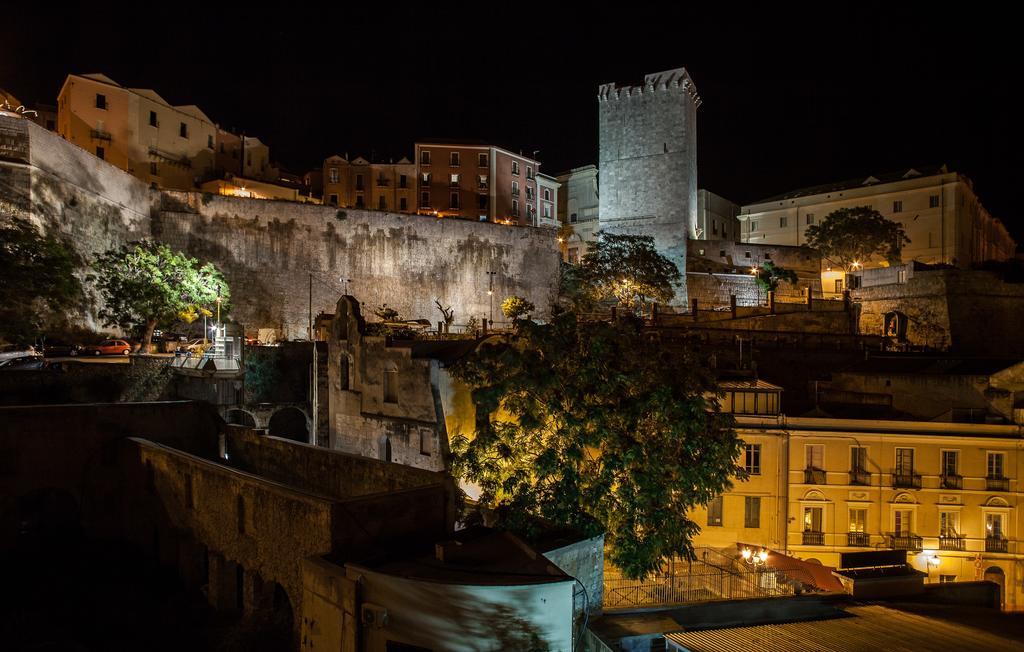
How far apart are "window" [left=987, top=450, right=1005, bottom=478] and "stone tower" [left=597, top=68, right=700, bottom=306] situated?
31570mm

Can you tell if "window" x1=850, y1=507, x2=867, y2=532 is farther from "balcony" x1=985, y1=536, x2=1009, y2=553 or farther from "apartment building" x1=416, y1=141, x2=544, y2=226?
"apartment building" x1=416, y1=141, x2=544, y2=226

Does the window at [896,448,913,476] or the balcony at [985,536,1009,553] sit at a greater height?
the window at [896,448,913,476]

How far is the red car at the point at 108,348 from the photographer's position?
2919cm

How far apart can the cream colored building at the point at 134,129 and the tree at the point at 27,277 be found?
64.1 ft

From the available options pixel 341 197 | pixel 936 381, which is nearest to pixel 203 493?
pixel 936 381

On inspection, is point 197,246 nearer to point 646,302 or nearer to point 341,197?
point 341,197

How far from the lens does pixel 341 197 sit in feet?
195

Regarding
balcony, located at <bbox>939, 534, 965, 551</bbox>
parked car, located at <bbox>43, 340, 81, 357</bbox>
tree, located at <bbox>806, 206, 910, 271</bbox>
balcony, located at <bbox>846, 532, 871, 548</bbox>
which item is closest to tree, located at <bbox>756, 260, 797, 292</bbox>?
tree, located at <bbox>806, 206, 910, 271</bbox>

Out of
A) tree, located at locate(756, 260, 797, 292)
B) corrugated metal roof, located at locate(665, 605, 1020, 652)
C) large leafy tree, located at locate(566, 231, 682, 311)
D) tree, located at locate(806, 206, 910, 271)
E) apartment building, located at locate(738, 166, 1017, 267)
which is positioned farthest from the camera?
apartment building, located at locate(738, 166, 1017, 267)

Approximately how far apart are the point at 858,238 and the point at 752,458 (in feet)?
112

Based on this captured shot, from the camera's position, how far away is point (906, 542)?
67.7 ft

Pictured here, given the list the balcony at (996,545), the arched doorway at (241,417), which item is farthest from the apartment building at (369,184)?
the balcony at (996,545)

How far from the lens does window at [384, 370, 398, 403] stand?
2036 cm

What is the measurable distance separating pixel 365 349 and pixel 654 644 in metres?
13.4
